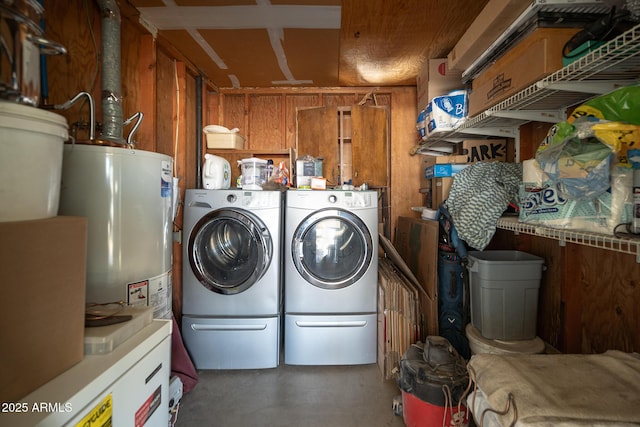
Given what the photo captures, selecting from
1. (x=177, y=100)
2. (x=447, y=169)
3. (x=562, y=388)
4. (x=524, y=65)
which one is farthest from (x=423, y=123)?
(x=177, y=100)

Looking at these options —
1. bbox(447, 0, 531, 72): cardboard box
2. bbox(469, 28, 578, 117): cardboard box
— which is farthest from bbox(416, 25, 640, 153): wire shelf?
bbox(447, 0, 531, 72): cardboard box

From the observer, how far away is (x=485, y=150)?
207 centimetres

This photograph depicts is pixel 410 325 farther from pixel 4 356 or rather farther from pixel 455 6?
pixel 455 6

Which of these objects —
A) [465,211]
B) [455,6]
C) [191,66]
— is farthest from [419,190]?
[191,66]

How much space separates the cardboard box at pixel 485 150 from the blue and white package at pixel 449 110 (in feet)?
0.99

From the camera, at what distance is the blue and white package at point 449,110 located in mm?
1885

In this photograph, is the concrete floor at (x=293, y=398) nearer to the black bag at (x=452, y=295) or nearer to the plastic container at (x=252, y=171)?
the black bag at (x=452, y=295)

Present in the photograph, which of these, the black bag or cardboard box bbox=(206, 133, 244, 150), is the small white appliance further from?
the black bag

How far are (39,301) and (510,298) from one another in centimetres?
199

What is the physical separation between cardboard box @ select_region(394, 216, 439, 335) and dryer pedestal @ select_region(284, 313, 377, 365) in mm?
382

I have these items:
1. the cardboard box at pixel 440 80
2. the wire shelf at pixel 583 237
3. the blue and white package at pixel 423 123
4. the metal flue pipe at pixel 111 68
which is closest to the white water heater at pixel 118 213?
the metal flue pipe at pixel 111 68

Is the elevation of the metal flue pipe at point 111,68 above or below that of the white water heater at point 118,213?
above

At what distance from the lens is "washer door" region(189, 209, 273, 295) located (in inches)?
73.9

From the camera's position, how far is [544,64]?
44.7 inches
